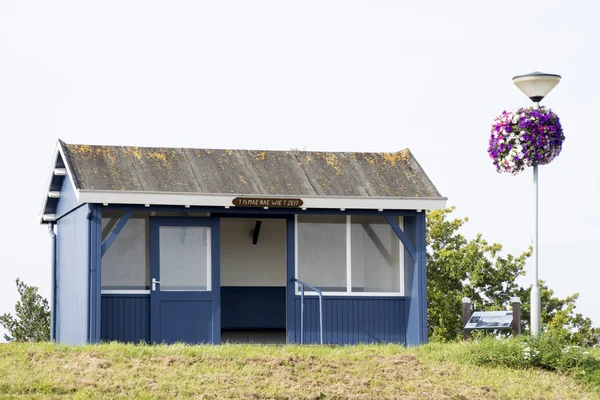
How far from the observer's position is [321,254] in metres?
18.9

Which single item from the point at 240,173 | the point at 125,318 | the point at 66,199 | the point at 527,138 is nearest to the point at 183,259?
the point at 125,318

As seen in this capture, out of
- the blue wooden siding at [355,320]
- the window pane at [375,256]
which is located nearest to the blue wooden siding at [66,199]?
the blue wooden siding at [355,320]

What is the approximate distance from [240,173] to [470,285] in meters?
13.7

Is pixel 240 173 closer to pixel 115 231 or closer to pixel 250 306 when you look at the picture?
pixel 115 231

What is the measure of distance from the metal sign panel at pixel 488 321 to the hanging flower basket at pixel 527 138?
8.53 feet

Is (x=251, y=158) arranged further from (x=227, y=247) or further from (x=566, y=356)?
(x=566, y=356)

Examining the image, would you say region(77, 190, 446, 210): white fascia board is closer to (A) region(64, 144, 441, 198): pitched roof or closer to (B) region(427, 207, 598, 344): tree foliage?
(A) region(64, 144, 441, 198): pitched roof

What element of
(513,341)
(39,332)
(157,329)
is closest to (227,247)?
(157,329)

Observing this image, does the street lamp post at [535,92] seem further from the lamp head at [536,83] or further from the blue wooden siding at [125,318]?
the blue wooden siding at [125,318]

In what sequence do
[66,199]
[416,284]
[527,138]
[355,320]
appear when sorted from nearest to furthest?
[527,138]
[416,284]
[355,320]
[66,199]

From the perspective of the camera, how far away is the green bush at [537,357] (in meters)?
15.4

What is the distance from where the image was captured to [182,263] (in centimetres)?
1811

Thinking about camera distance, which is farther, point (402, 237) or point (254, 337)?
point (254, 337)

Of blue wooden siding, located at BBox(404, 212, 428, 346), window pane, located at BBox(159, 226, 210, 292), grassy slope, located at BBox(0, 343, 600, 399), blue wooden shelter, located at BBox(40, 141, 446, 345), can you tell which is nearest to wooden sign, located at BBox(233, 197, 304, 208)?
blue wooden shelter, located at BBox(40, 141, 446, 345)
